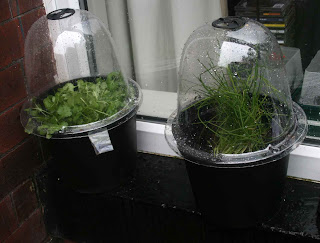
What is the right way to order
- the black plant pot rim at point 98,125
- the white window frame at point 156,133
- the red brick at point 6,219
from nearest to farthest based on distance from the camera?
1. the black plant pot rim at point 98,125
2. the white window frame at point 156,133
3. the red brick at point 6,219

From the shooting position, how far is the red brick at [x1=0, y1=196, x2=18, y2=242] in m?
2.02

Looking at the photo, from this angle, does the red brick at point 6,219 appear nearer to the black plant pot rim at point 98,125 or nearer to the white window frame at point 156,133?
the black plant pot rim at point 98,125

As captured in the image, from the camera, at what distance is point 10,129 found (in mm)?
1997

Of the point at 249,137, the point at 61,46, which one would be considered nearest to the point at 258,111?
the point at 249,137

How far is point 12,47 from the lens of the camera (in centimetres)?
195

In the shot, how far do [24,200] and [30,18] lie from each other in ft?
2.43

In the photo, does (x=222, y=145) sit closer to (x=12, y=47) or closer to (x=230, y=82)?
(x=230, y=82)

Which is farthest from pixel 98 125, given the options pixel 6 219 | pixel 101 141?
pixel 6 219

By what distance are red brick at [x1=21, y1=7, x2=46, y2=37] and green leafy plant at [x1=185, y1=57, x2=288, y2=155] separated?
0.72 metres

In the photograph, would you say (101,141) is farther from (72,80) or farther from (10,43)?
(10,43)

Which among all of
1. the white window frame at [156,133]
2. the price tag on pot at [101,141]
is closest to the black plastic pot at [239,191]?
the white window frame at [156,133]

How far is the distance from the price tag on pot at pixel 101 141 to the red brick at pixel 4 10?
54cm

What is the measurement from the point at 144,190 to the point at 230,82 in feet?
1.85

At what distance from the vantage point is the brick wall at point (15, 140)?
1928 mm
